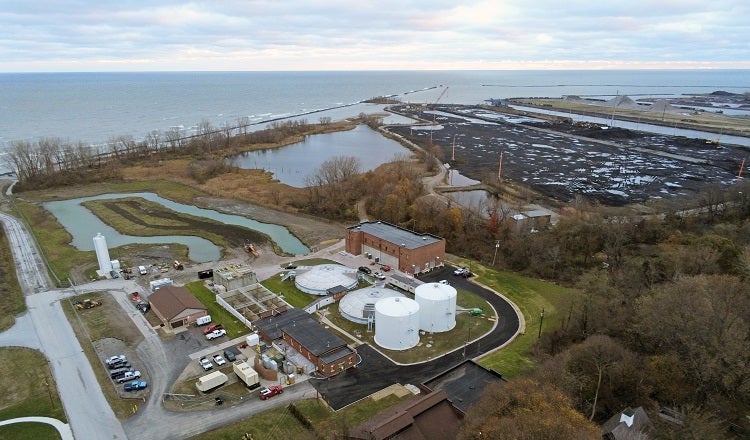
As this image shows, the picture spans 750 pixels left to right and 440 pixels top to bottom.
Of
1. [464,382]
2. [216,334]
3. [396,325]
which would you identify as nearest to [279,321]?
[216,334]

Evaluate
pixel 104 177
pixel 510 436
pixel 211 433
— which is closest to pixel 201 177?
pixel 104 177

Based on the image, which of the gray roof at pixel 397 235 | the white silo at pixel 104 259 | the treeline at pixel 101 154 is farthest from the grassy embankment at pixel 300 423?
the treeline at pixel 101 154

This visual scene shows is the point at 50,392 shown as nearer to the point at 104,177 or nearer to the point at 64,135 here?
the point at 104,177

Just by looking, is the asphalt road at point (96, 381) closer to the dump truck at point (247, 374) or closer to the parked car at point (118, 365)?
the parked car at point (118, 365)

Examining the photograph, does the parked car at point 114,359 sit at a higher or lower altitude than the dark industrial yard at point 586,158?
lower

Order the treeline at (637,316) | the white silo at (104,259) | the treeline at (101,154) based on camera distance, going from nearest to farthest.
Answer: the treeline at (637,316), the white silo at (104,259), the treeline at (101,154)

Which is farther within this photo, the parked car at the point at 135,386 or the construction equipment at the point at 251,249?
the construction equipment at the point at 251,249
